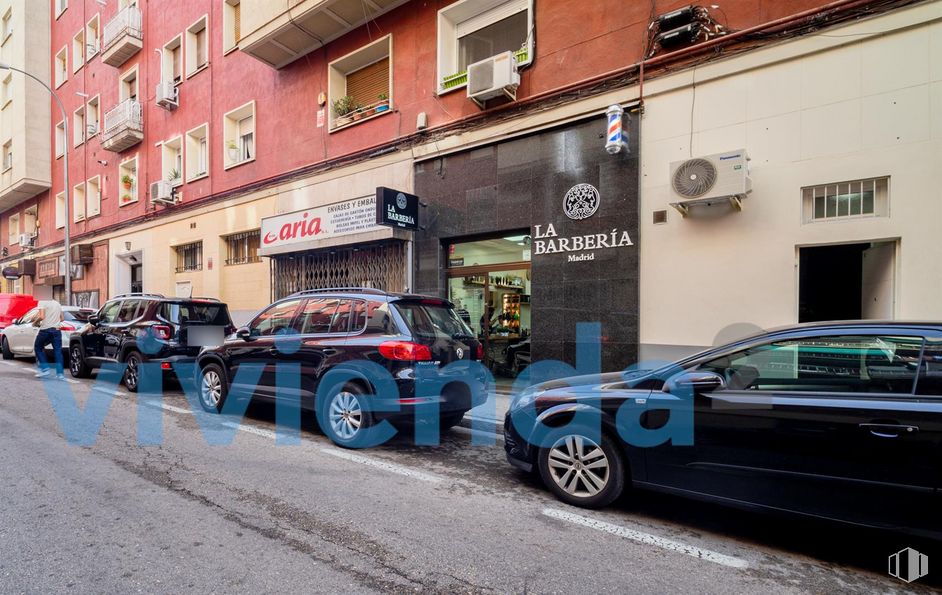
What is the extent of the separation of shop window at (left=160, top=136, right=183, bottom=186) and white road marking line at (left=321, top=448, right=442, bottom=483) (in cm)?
1597

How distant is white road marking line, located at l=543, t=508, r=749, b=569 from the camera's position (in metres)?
3.23

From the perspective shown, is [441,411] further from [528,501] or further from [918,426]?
[918,426]

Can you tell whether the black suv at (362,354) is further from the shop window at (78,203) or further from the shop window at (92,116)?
the shop window at (78,203)

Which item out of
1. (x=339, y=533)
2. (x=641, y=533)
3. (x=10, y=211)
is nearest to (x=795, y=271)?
(x=641, y=533)

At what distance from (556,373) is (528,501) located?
4826 millimetres

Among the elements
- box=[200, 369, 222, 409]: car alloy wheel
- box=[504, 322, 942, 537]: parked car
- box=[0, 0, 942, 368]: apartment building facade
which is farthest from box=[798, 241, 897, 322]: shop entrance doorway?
box=[200, 369, 222, 409]: car alloy wheel

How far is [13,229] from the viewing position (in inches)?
1140

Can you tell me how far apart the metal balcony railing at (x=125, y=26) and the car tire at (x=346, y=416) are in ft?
65.2

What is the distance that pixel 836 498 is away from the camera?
3.14 m

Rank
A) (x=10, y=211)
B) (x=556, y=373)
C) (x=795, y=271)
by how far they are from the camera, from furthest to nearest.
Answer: (x=10, y=211) → (x=556, y=373) → (x=795, y=271)

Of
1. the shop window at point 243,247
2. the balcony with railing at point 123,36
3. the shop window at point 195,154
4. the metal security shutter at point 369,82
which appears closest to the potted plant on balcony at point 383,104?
the metal security shutter at point 369,82

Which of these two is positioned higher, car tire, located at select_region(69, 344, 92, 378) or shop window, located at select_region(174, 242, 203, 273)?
shop window, located at select_region(174, 242, 203, 273)

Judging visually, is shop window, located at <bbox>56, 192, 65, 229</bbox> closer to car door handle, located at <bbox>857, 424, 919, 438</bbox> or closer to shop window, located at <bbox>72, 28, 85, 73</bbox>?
shop window, located at <bbox>72, 28, 85, 73</bbox>

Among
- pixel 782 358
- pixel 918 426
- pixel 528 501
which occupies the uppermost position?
pixel 782 358
